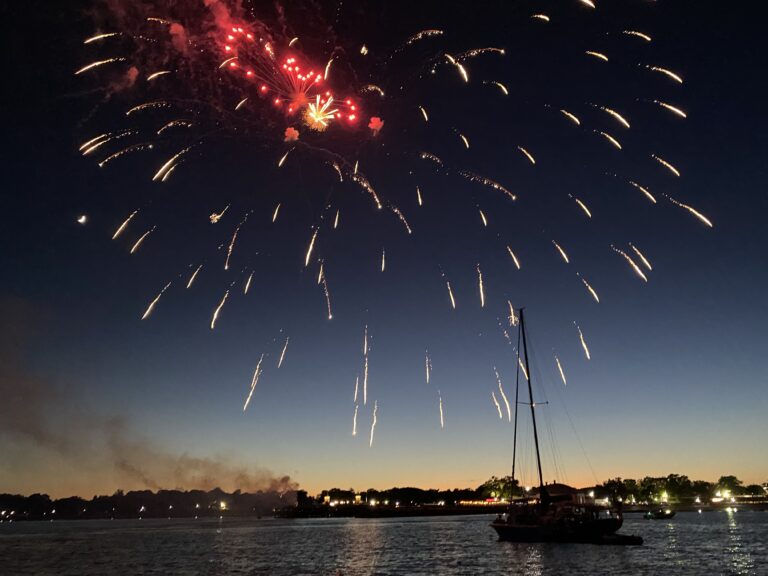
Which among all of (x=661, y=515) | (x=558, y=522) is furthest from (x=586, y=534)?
(x=661, y=515)

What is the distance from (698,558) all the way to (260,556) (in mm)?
55848

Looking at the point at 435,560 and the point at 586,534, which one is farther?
the point at 586,534

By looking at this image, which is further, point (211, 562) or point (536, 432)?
point (536, 432)

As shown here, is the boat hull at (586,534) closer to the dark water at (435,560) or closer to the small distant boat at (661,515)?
the dark water at (435,560)

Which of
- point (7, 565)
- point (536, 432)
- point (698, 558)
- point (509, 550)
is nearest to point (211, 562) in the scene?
point (7, 565)

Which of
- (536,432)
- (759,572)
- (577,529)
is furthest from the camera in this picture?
(536,432)

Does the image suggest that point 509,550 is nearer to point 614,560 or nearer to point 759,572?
point 614,560

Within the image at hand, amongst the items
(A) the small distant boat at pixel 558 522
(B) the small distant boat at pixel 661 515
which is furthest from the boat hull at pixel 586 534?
(B) the small distant boat at pixel 661 515

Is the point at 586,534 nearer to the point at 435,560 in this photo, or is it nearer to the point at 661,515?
the point at 435,560

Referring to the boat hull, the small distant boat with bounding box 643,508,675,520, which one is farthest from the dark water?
the small distant boat with bounding box 643,508,675,520

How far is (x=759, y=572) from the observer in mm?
52156

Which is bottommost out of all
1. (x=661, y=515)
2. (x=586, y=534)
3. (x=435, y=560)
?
(x=435, y=560)

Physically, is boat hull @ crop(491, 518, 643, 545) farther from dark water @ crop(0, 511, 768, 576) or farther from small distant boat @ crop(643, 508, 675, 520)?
small distant boat @ crop(643, 508, 675, 520)

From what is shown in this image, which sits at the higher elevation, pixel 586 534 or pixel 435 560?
pixel 586 534
